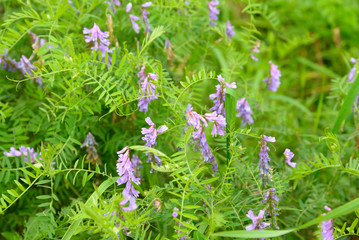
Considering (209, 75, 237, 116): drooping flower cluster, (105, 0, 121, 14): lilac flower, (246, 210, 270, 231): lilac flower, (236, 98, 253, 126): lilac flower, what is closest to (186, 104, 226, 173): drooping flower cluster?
(209, 75, 237, 116): drooping flower cluster

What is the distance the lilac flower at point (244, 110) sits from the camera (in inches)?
69.8

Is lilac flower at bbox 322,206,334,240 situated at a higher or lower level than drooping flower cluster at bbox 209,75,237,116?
lower

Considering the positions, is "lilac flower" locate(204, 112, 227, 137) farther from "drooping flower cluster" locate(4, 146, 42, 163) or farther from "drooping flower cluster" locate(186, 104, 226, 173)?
"drooping flower cluster" locate(4, 146, 42, 163)

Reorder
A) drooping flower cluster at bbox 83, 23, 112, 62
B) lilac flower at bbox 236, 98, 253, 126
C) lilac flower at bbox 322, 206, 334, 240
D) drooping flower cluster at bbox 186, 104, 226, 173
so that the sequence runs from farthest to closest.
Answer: lilac flower at bbox 236, 98, 253, 126, drooping flower cluster at bbox 83, 23, 112, 62, lilac flower at bbox 322, 206, 334, 240, drooping flower cluster at bbox 186, 104, 226, 173

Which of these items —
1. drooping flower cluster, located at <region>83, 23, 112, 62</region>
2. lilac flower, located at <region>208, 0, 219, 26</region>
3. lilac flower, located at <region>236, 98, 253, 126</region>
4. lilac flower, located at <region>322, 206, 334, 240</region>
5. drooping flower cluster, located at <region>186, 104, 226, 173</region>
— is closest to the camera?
drooping flower cluster, located at <region>186, 104, 226, 173</region>

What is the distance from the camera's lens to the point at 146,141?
1.68 meters

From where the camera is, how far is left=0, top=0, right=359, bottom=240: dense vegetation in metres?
1.38

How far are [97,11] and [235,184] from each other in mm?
1058

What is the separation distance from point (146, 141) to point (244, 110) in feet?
1.47

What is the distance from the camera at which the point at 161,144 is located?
1.74m

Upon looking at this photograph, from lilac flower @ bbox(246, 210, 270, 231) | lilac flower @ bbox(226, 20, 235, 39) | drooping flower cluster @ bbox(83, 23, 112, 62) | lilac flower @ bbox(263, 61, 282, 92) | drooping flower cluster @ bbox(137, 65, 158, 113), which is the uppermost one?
drooping flower cluster @ bbox(83, 23, 112, 62)

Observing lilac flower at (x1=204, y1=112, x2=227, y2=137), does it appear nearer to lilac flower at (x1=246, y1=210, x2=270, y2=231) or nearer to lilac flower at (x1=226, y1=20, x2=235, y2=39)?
lilac flower at (x1=246, y1=210, x2=270, y2=231)

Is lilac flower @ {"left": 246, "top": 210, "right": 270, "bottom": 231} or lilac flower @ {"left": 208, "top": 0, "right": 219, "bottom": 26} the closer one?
lilac flower @ {"left": 246, "top": 210, "right": 270, "bottom": 231}

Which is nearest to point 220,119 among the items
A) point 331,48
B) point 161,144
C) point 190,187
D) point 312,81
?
point 190,187
